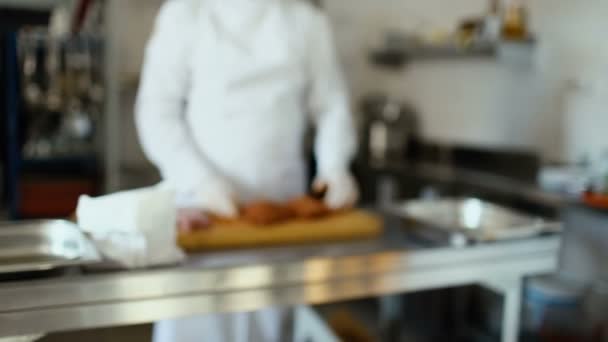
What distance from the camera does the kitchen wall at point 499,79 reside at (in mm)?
1448

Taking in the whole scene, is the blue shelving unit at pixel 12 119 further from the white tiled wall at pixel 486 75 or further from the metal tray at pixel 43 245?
the white tiled wall at pixel 486 75

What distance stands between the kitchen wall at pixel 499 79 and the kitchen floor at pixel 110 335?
67 centimetres

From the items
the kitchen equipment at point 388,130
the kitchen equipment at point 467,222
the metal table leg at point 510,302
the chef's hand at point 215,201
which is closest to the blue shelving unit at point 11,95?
the chef's hand at point 215,201

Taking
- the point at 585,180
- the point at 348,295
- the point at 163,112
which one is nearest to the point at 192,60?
the point at 163,112

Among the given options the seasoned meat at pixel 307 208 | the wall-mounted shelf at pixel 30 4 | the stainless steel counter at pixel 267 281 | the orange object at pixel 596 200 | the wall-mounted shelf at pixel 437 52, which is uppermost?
the wall-mounted shelf at pixel 30 4

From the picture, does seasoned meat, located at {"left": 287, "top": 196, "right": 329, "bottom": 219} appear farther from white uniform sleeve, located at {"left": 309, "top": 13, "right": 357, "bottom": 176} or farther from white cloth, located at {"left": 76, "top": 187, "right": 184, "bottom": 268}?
white cloth, located at {"left": 76, "top": 187, "right": 184, "bottom": 268}

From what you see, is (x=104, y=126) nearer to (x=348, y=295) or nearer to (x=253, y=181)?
(x=253, y=181)

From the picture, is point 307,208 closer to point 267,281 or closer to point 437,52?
point 267,281

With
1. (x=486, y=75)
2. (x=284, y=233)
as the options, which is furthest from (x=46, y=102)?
(x=486, y=75)

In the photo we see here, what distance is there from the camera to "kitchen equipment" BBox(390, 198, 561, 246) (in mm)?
777

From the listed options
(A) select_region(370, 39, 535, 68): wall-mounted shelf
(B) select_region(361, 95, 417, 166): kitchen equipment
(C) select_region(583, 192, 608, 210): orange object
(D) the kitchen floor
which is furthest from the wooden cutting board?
(B) select_region(361, 95, 417, 166): kitchen equipment

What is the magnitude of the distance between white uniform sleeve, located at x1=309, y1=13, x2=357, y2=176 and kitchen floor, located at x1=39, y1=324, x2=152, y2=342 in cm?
37

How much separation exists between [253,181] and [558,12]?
1053 mm

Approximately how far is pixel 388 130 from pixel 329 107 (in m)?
1.13
